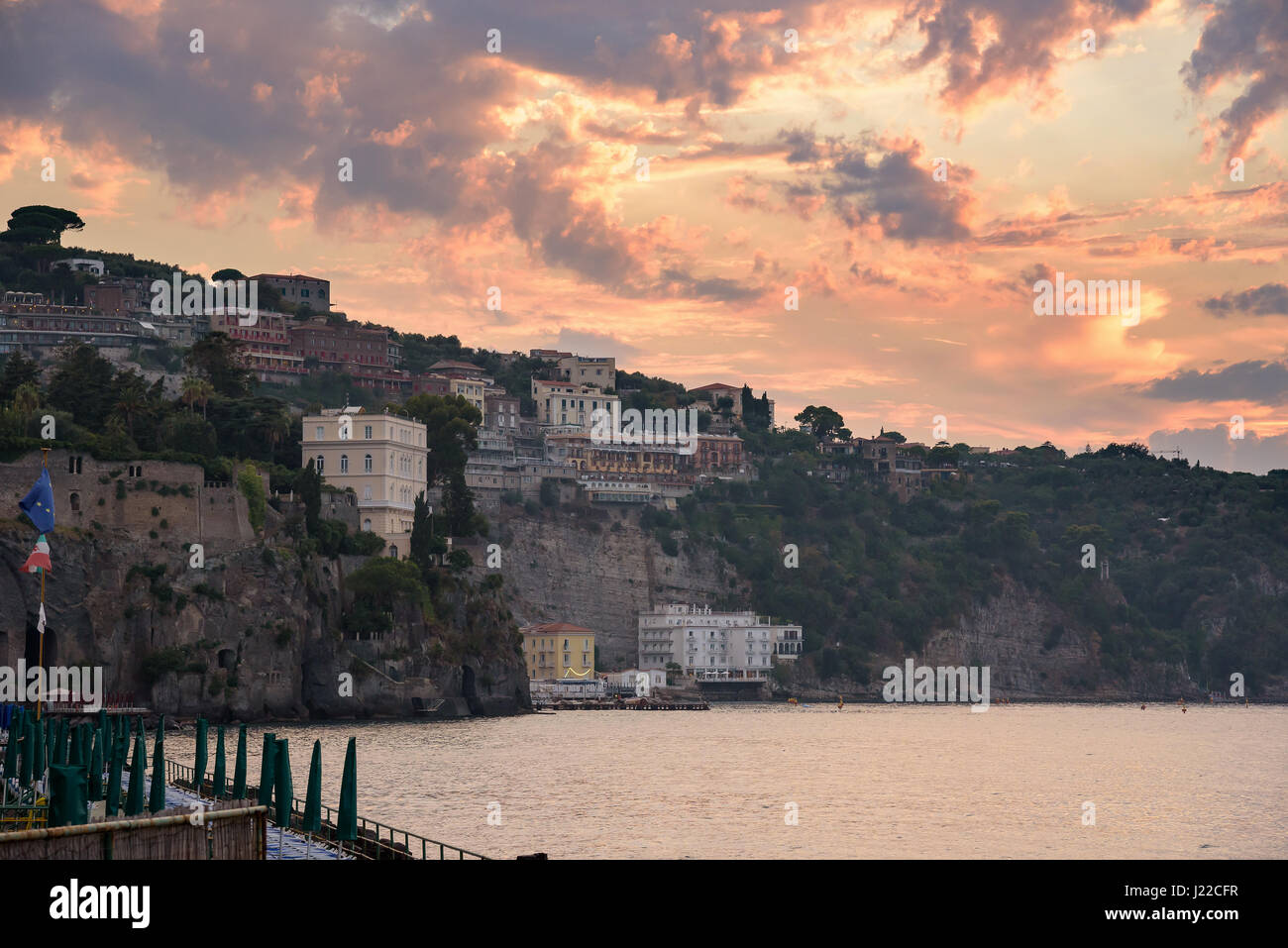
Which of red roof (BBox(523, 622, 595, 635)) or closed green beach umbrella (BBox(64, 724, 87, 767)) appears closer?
closed green beach umbrella (BBox(64, 724, 87, 767))

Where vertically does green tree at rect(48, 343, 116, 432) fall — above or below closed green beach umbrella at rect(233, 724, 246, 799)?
above

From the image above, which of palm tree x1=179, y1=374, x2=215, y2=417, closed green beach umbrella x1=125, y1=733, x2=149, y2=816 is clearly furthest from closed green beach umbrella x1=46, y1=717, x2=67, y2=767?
palm tree x1=179, y1=374, x2=215, y2=417

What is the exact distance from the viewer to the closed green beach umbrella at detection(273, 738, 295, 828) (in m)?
35.8

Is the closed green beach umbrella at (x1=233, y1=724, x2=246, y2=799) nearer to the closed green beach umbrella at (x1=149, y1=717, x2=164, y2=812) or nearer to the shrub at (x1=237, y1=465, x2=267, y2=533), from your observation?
the closed green beach umbrella at (x1=149, y1=717, x2=164, y2=812)

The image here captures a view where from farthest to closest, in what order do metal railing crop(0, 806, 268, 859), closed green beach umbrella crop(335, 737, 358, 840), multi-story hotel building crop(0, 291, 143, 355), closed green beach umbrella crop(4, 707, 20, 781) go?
multi-story hotel building crop(0, 291, 143, 355)
closed green beach umbrella crop(4, 707, 20, 781)
closed green beach umbrella crop(335, 737, 358, 840)
metal railing crop(0, 806, 268, 859)

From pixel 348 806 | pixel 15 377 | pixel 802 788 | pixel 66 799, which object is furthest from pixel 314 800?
A: pixel 15 377

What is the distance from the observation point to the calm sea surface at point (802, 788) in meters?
56.1

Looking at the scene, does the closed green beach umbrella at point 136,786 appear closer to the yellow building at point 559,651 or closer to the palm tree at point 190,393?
the palm tree at point 190,393

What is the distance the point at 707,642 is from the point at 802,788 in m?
102

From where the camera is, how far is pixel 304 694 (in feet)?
357

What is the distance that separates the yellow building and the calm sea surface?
93.5ft

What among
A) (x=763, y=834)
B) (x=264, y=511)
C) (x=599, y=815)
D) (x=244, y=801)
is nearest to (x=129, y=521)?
(x=264, y=511)

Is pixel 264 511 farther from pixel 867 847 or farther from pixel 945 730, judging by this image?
pixel 867 847
